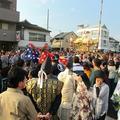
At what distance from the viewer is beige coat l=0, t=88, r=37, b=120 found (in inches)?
149

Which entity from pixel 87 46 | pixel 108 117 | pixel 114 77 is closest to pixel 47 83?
pixel 108 117

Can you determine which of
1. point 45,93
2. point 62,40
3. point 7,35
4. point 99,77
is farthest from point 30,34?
point 45,93

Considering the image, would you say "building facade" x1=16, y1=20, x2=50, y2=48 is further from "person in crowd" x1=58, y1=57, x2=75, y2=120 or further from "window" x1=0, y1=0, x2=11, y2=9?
"person in crowd" x1=58, y1=57, x2=75, y2=120

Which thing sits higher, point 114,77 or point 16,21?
point 16,21

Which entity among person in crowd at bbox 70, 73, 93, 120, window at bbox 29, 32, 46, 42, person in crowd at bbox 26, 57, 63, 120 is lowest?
person in crowd at bbox 70, 73, 93, 120

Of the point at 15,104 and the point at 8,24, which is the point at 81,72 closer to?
the point at 15,104

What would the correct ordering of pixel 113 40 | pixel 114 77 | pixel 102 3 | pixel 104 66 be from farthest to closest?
pixel 113 40, pixel 102 3, pixel 114 77, pixel 104 66

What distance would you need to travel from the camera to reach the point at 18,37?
1737 inches

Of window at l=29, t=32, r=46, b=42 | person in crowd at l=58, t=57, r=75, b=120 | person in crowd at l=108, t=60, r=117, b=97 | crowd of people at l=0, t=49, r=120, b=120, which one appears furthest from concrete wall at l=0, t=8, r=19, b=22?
person in crowd at l=58, t=57, r=75, b=120

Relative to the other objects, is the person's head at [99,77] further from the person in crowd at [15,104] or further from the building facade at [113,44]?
the building facade at [113,44]

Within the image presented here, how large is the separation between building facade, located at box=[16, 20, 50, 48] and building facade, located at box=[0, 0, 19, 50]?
212 centimetres

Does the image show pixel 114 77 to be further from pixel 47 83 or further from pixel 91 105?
pixel 47 83

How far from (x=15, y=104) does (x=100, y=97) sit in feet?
9.75

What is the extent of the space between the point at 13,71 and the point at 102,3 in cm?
3862
